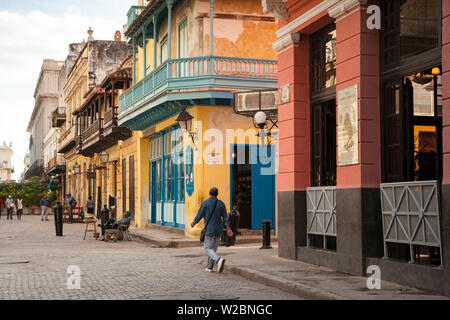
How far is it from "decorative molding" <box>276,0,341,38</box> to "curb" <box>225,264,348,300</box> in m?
4.94

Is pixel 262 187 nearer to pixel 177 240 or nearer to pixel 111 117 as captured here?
pixel 177 240

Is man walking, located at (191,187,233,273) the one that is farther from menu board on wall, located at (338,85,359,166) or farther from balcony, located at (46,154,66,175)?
balcony, located at (46,154,66,175)

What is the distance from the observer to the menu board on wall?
10.8 metres

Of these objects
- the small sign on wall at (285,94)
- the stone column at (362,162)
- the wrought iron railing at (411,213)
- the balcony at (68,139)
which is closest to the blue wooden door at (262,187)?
the small sign on wall at (285,94)

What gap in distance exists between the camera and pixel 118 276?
11.3 metres

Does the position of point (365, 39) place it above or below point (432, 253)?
above

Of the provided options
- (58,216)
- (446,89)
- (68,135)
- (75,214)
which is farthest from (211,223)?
(68,135)

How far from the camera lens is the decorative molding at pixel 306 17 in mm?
11916

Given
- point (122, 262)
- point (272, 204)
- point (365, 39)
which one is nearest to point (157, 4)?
point (272, 204)

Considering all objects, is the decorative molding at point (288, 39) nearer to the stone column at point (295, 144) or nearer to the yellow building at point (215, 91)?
the stone column at point (295, 144)

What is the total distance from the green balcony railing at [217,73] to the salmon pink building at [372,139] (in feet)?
19.7

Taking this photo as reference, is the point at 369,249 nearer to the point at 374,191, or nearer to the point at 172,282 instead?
the point at 374,191
